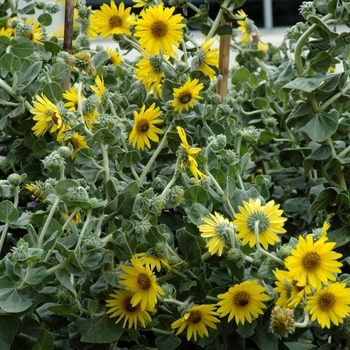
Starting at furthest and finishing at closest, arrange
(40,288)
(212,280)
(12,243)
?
(12,243) < (212,280) < (40,288)

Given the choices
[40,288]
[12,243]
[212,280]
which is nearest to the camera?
[40,288]

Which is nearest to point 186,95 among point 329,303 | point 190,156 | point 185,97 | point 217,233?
point 185,97

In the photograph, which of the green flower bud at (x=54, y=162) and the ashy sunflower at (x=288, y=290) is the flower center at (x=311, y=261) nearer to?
the ashy sunflower at (x=288, y=290)

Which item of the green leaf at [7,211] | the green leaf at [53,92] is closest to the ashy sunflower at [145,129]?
the green leaf at [53,92]

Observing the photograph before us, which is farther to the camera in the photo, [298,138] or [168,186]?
[298,138]

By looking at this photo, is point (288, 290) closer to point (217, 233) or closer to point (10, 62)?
point (217, 233)

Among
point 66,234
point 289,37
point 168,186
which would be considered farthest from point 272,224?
point 289,37

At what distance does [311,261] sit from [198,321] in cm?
16

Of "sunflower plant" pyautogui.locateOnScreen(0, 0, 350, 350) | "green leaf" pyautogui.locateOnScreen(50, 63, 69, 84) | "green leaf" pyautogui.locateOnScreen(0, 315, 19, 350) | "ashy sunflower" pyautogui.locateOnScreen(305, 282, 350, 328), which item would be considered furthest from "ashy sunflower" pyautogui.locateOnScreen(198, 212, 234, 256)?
"green leaf" pyautogui.locateOnScreen(50, 63, 69, 84)

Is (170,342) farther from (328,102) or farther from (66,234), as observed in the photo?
(328,102)

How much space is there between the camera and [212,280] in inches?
34.1

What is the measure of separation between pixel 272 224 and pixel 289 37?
0.38 metres

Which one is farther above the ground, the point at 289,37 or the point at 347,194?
the point at 289,37

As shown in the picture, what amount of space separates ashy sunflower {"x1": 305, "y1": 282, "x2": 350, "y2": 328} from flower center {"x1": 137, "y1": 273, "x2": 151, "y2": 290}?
175 millimetres
